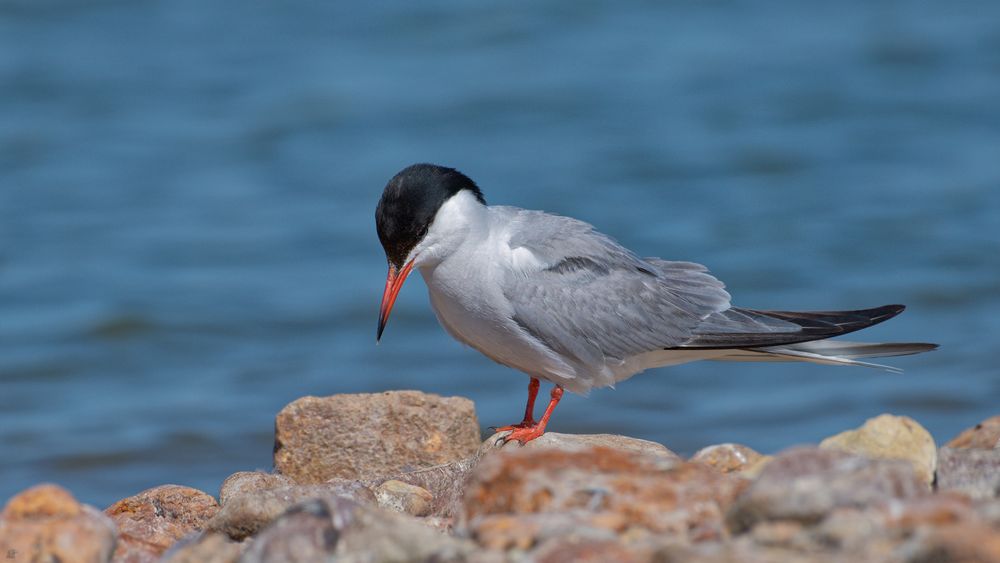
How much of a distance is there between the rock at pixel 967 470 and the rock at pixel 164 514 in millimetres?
2430

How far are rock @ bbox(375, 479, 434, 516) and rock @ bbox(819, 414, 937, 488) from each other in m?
1.45

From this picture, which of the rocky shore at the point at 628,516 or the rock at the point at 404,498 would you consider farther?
the rock at the point at 404,498

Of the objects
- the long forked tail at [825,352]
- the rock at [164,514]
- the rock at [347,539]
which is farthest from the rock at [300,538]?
the long forked tail at [825,352]

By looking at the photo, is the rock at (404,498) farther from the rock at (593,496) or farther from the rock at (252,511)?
the rock at (593,496)

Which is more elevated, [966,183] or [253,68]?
[253,68]

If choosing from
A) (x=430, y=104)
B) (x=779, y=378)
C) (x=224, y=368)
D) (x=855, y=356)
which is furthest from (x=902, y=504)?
(x=430, y=104)

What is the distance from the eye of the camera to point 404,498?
455 centimetres

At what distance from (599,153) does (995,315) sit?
419 cm

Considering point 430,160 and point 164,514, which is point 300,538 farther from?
point 430,160

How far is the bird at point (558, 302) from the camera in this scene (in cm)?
500

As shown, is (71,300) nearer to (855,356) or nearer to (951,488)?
(855,356)

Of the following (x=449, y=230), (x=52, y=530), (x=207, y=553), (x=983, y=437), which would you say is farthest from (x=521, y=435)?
(x=52, y=530)

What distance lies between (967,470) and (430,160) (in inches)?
307

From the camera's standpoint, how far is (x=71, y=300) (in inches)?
372
